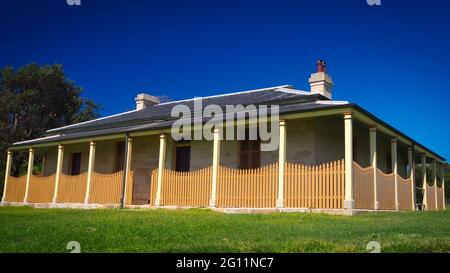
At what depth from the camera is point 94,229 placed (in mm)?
7590

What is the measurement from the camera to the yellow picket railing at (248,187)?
1314 cm

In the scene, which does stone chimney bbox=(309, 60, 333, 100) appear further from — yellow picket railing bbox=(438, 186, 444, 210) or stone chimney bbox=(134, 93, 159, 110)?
stone chimney bbox=(134, 93, 159, 110)

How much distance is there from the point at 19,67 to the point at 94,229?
114 feet

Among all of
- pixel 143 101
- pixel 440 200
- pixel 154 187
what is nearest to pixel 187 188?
pixel 154 187

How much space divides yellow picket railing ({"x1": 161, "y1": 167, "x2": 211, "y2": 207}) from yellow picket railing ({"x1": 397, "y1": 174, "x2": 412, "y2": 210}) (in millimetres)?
6768

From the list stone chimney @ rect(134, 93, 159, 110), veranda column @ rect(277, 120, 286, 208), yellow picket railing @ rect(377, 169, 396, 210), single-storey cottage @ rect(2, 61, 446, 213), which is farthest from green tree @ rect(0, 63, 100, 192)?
yellow picket railing @ rect(377, 169, 396, 210)

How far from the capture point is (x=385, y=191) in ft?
47.1

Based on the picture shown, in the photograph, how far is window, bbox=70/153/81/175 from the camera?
72.4 feet

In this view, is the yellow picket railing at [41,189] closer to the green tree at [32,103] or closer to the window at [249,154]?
the window at [249,154]

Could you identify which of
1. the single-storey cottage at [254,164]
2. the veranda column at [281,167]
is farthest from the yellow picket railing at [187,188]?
the veranda column at [281,167]

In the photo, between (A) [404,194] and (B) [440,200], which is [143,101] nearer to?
(A) [404,194]

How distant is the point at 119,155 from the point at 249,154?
22.7 feet
